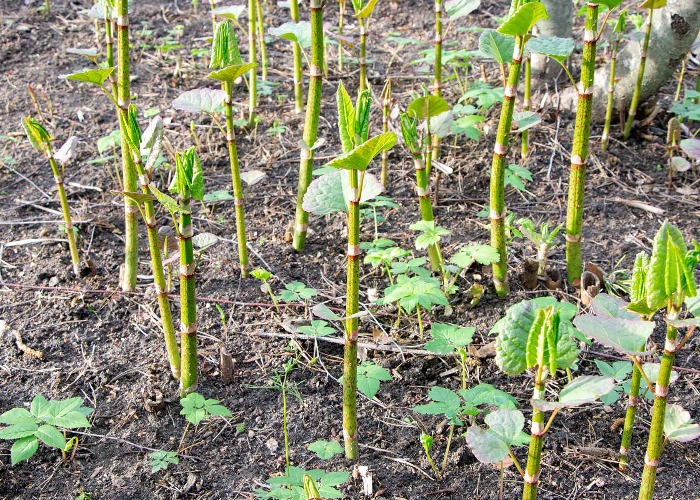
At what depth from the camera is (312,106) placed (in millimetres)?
2422

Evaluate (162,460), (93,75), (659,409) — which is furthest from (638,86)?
(162,460)

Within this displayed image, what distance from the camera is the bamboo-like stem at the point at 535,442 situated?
4.31 feet

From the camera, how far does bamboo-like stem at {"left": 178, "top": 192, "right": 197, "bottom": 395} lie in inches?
67.7

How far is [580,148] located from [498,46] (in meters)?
0.40

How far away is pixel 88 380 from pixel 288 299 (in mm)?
654

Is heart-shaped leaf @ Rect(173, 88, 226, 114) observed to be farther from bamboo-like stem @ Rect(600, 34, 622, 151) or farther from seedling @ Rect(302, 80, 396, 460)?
bamboo-like stem @ Rect(600, 34, 622, 151)

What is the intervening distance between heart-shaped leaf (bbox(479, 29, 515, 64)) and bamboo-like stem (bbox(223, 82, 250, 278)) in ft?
2.52

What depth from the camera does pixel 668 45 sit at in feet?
10.2

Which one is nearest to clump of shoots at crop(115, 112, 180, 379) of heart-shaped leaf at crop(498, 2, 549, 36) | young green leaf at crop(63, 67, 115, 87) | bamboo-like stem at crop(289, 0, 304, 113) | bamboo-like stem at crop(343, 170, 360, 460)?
young green leaf at crop(63, 67, 115, 87)

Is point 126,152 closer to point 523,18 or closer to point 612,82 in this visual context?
point 523,18

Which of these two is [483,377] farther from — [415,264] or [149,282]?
[149,282]

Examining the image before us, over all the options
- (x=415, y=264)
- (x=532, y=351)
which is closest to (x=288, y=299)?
(x=415, y=264)

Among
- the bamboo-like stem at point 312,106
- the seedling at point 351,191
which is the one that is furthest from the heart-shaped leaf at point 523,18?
the bamboo-like stem at point 312,106

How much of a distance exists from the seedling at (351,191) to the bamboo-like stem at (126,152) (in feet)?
1.94
